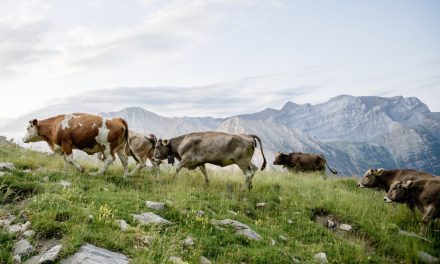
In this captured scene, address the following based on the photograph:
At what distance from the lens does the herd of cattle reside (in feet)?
54.4

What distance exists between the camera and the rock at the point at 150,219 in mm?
11141

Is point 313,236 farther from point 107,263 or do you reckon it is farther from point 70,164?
point 70,164

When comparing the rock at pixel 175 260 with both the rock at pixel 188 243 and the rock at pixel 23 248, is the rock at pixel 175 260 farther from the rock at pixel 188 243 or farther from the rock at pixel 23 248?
the rock at pixel 23 248

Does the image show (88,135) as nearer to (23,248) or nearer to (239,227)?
(239,227)

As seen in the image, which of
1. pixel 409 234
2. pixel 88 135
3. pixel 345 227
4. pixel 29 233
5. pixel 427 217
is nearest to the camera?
pixel 29 233

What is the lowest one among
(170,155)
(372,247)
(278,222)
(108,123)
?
(372,247)

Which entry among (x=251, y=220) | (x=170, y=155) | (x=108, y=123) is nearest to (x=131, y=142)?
(x=170, y=155)

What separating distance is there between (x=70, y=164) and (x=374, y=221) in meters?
11.5

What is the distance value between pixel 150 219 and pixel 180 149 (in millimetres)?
7853

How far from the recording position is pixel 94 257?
28.4 feet

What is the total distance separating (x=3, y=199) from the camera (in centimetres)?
1142

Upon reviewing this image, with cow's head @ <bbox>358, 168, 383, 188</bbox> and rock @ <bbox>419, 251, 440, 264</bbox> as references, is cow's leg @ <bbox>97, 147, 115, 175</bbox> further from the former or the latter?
cow's head @ <bbox>358, 168, 383, 188</bbox>

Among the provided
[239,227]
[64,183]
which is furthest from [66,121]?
[239,227]

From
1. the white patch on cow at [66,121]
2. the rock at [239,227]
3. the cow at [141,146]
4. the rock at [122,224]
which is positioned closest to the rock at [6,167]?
the white patch on cow at [66,121]
